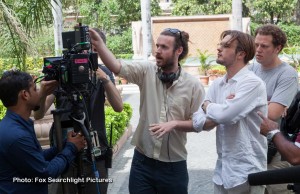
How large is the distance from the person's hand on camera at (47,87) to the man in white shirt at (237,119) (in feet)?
3.25

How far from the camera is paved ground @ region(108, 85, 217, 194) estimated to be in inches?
232

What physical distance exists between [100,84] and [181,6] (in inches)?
1012

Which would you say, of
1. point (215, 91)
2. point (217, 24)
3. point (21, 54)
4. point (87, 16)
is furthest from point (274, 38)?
point (87, 16)

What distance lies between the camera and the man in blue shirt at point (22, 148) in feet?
8.54

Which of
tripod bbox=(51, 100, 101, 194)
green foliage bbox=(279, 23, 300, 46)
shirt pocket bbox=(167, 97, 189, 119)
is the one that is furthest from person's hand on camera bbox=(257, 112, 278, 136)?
green foliage bbox=(279, 23, 300, 46)

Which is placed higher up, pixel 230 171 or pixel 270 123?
pixel 270 123

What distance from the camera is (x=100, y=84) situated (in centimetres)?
346

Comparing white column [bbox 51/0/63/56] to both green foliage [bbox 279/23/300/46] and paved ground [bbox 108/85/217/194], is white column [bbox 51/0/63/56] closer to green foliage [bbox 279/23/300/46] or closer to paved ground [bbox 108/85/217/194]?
paved ground [bbox 108/85/217/194]

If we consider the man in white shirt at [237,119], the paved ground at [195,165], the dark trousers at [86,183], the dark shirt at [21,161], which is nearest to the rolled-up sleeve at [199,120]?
the man in white shirt at [237,119]

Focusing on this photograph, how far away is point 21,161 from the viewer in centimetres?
260

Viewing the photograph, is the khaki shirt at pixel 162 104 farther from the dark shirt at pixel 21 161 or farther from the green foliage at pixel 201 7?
the green foliage at pixel 201 7

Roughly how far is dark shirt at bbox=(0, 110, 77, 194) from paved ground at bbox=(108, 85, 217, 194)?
3095mm

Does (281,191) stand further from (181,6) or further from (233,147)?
(181,6)

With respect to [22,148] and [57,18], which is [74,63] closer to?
[22,148]
